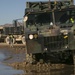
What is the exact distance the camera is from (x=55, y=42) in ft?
34.9

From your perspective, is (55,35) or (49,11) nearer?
Answer: (55,35)

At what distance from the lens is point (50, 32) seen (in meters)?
10.6

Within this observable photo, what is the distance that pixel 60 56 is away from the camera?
39.0 ft

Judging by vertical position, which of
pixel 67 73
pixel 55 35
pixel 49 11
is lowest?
pixel 67 73

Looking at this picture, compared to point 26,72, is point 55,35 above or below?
above

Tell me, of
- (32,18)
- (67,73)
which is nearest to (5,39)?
(32,18)

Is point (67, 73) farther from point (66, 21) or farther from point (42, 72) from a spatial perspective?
point (66, 21)

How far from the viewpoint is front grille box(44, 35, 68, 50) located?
10.6 m

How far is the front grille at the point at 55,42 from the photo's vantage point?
10.6 m

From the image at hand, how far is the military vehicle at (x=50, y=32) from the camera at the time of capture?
34.4 ft

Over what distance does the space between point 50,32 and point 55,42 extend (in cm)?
41

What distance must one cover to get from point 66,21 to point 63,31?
154 centimetres

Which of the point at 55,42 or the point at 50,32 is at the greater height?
the point at 50,32

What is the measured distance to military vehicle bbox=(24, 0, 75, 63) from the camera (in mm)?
10492
